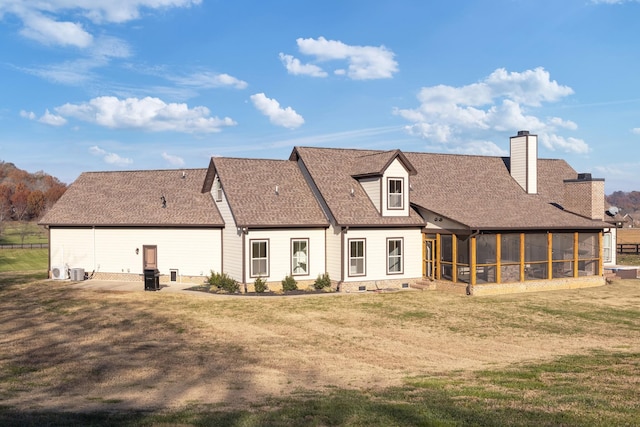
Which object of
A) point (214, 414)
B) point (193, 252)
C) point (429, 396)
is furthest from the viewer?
point (193, 252)

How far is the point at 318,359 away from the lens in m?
14.7

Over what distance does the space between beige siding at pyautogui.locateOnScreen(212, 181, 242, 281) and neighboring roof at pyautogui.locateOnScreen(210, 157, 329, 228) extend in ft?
2.90

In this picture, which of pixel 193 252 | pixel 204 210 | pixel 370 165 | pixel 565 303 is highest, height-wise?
pixel 370 165

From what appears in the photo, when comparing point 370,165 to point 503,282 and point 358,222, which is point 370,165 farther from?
point 503,282

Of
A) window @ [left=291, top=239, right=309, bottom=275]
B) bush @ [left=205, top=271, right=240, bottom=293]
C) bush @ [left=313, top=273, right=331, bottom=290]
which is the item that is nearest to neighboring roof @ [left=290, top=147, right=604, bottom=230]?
window @ [left=291, top=239, right=309, bottom=275]

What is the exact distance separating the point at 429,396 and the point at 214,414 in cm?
396

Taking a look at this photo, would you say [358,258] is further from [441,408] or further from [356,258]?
[441,408]

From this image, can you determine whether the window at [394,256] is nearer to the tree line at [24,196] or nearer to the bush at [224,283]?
the bush at [224,283]

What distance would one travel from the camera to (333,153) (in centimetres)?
3225

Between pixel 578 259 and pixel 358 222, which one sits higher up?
→ pixel 358 222

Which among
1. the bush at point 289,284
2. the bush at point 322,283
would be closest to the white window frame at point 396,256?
the bush at point 322,283

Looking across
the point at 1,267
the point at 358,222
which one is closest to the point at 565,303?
the point at 358,222

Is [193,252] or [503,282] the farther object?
[193,252]

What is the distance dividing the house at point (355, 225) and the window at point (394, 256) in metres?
0.06
